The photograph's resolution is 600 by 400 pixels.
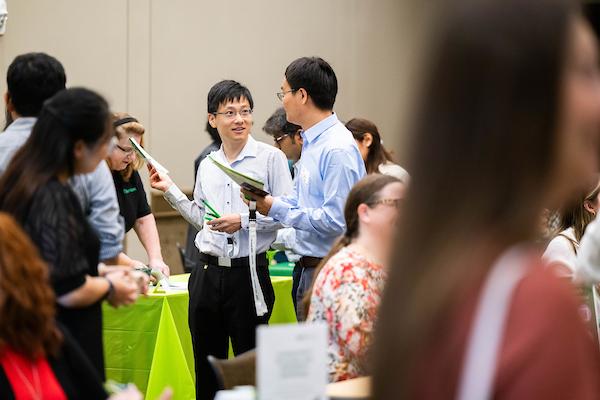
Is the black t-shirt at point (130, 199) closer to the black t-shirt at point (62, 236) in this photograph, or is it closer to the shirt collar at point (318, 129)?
the shirt collar at point (318, 129)

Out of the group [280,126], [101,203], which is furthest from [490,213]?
[280,126]

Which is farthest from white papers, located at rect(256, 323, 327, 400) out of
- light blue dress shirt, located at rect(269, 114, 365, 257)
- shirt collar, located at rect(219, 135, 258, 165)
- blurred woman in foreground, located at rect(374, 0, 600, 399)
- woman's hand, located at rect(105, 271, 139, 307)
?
shirt collar, located at rect(219, 135, 258, 165)

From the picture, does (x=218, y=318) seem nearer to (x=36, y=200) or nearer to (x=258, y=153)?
(x=258, y=153)

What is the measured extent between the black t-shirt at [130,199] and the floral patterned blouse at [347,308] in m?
1.81

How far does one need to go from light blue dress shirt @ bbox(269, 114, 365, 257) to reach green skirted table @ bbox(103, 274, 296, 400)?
0.72 meters

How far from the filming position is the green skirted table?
457cm

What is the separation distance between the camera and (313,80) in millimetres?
4555

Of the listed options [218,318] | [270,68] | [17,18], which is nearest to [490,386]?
[218,318]

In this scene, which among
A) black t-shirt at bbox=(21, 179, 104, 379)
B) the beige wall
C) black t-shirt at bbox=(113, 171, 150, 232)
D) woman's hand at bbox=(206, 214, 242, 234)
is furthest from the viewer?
the beige wall

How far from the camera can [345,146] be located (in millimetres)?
4367

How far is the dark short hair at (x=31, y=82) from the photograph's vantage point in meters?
3.38

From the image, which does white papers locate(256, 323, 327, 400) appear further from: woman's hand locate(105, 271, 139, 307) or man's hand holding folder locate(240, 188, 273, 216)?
man's hand holding folder locate(240, 188, 273, 216)

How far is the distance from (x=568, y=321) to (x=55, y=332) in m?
1.92

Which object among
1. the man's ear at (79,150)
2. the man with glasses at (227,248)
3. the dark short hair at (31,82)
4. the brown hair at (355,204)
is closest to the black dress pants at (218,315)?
the man with glasses at (227,248)
